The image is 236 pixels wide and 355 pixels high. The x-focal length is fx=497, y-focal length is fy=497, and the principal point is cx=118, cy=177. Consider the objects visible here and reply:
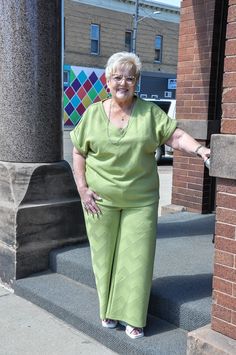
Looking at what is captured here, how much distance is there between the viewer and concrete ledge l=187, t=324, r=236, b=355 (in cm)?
259

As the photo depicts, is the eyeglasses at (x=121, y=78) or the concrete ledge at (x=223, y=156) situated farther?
the eyeglasses at (x=121, y=78)

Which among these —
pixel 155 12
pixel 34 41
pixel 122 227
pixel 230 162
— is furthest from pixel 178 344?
pixel 155 12

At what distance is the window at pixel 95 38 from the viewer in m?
31.8

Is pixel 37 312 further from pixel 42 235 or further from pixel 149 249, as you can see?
pixel 149 249

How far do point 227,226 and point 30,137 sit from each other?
2232 mm

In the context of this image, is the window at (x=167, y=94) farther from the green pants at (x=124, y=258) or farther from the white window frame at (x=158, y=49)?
the green pants at (x=124, y=258)

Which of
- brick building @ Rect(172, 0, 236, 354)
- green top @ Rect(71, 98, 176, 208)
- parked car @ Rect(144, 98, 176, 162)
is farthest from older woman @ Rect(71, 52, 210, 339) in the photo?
parked car @ Rect(144, 98, 176, 162)

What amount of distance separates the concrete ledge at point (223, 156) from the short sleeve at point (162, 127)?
472 mm

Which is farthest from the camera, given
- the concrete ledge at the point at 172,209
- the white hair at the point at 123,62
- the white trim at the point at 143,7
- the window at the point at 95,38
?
the white trim at the point at 143,7

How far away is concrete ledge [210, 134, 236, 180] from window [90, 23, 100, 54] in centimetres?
3039

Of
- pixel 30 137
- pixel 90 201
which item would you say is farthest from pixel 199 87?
pixel 90 201

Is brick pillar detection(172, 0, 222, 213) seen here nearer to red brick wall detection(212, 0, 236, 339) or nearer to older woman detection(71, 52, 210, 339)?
older woman detection(71, 52, 210, 339)

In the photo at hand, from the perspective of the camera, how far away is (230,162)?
2.54 m

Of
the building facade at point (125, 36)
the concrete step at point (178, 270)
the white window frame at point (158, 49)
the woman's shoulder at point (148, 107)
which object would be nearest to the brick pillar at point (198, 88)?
the concrete step at point (178, 270)
